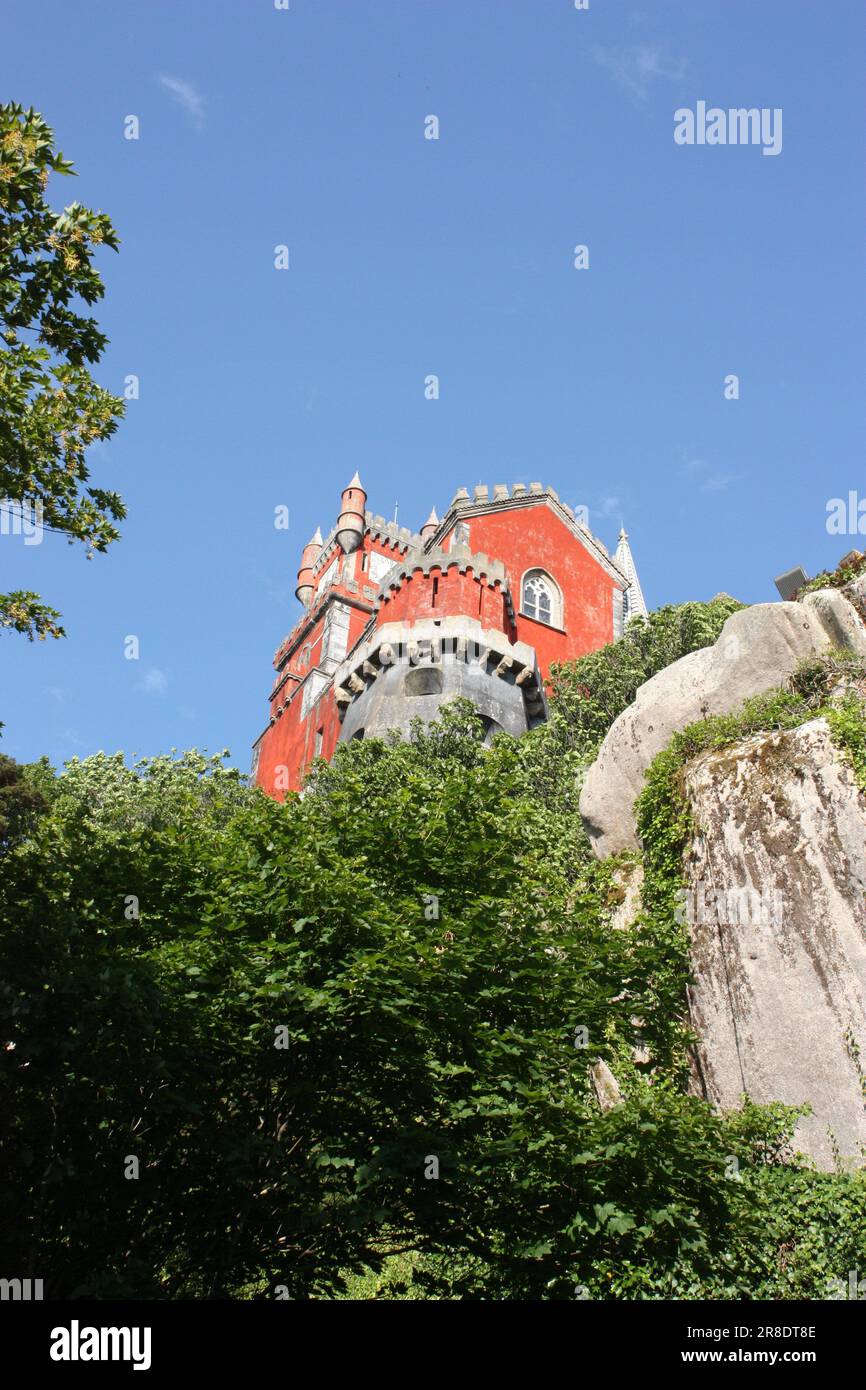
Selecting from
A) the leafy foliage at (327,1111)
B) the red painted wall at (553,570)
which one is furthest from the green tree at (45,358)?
the red painted wall at (553,570)

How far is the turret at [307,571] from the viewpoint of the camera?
66.8 m

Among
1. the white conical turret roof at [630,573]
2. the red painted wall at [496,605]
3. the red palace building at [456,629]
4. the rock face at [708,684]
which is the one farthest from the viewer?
the white conical turret roof at [630,573]

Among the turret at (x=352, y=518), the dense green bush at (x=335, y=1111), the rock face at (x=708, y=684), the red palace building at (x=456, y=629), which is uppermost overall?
the turret at (x=352, y=518)

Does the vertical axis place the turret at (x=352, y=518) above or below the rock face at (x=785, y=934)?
above

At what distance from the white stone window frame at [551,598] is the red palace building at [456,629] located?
54 mm

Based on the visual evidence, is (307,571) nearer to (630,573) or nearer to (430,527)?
(430,527)

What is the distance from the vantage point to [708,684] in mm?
20234

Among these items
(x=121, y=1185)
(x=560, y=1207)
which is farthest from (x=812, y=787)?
(x=121, y=1185)

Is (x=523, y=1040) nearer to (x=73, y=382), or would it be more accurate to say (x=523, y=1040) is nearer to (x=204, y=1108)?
(x=204, y=1108)

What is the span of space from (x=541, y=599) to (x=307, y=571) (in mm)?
26092

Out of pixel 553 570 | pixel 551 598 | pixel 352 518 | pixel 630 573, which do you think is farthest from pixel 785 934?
Result: pixel 630 573

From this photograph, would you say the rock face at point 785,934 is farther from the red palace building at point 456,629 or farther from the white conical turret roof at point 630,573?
the white conical turret roof at point 630,573

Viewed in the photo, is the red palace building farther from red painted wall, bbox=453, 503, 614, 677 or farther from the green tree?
the green tree
